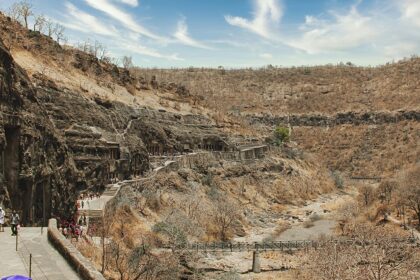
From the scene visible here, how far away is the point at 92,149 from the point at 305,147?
3065 inches

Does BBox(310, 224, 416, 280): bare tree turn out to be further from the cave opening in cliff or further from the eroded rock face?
the cave opening in cliff

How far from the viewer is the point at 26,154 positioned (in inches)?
938

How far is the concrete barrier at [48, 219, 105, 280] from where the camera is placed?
45.1ft

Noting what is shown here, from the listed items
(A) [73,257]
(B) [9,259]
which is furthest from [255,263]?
(B) [9,259]

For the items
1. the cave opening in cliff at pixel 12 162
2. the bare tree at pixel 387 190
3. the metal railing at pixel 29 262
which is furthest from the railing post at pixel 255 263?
the bare tree at pixel 387 190

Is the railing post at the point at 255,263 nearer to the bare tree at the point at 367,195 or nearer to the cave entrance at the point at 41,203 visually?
the cave entrance at the point at 41,203

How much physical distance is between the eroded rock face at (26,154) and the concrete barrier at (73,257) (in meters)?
4.76

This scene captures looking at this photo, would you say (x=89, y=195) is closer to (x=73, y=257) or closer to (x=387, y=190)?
(x=73, y=257)

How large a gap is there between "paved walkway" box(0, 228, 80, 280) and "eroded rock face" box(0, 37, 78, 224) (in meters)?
3.60

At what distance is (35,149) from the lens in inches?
985

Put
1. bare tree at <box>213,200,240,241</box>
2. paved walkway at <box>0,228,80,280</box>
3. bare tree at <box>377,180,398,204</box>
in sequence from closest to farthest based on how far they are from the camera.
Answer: paved walkway at <box>0,228,80,280</box> → bare tree at <box>213,200,240,241</box> → bare tree at <box>377,180,398,204</box>

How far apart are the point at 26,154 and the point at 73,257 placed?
1012 centimetres

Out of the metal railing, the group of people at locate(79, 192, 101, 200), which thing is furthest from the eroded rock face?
the group of people at locate(79, 192, 101, 200)

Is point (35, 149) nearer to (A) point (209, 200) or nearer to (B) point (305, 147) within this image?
(A) point (209, 200)
